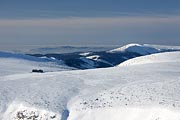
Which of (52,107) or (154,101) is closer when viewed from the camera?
(154,101)

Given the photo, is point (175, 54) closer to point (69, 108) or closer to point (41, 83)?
point (41, 83)

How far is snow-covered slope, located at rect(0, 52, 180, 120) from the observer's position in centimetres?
4606

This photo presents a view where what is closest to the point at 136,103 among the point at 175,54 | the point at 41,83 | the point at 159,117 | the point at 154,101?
the point at 154,101

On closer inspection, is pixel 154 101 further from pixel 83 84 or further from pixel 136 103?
pixel 83 84

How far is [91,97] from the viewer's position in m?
53.0

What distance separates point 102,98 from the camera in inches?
2053

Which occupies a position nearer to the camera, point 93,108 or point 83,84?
point 93,108

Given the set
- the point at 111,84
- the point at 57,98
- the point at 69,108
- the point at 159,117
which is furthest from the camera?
the point at 111,84

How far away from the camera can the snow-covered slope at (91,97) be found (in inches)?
1813

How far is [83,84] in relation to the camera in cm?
6072

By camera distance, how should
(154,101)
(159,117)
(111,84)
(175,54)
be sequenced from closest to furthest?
(159,117), (154,101), (111,84), (175,54)

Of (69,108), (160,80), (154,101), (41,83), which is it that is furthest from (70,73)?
(154,101)

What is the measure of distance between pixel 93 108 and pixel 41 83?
14.4m

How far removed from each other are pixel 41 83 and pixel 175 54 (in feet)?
212
